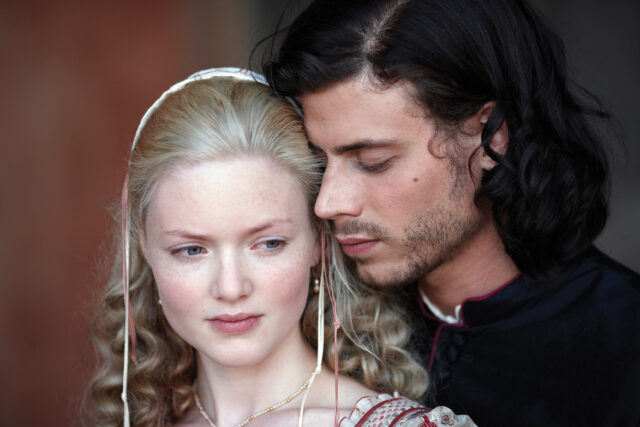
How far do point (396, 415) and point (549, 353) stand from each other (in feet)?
2.45

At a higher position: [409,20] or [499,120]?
[409,20]

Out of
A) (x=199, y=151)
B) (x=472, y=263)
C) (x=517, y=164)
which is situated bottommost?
(x=472, y=263)

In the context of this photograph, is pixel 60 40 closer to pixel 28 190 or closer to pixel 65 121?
pixel 65 121

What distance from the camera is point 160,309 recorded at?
9.40 feet

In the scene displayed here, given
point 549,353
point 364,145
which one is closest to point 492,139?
point 364,145

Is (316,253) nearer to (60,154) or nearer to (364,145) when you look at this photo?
(364,145)

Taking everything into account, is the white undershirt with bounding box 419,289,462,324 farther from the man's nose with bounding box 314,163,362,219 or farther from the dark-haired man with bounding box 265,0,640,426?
the man's nose with bounding box 314,163,362,219

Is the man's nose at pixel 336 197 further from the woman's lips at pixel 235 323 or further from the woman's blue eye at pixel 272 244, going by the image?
the woman's lips at pixel 235 323

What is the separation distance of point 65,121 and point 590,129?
3.02m

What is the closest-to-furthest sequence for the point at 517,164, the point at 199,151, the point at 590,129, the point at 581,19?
the point at 199,151 → the point at 517,164 → the point at 590,129 → the point at 581,19

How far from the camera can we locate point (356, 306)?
9.03 feet

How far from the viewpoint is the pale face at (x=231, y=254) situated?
2193mm

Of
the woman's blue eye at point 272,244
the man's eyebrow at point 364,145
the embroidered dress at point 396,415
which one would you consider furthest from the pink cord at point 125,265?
the embroidered dress at point 396,415

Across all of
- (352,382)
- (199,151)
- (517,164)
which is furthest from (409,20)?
(352,382)
